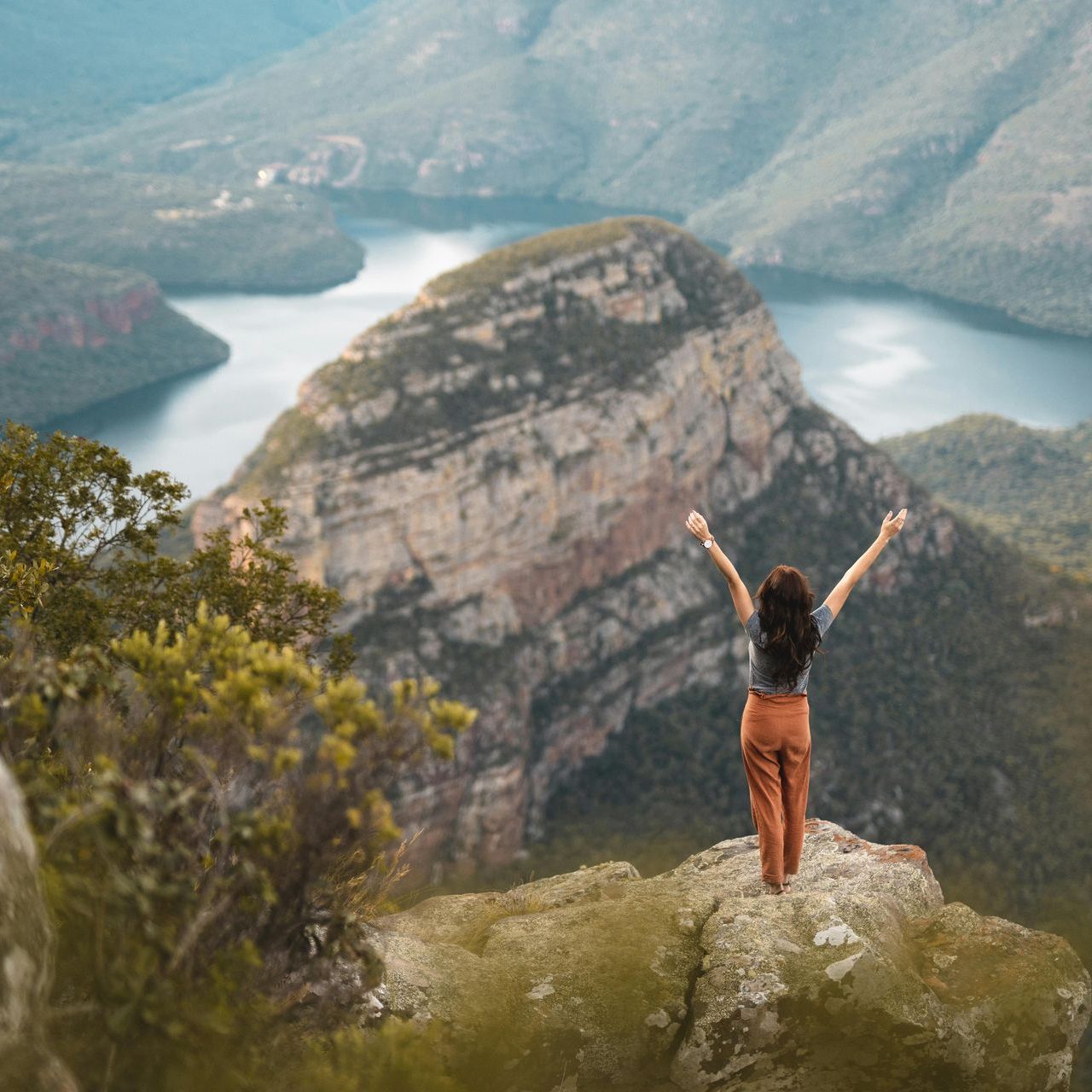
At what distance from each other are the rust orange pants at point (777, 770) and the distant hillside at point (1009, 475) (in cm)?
9948

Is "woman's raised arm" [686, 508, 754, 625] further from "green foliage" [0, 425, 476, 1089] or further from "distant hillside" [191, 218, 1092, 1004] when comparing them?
"distant hillside" [191, 218, 1092, 1004]

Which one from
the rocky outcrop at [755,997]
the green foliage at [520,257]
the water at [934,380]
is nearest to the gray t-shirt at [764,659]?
the rocky outcrop at [755,997]

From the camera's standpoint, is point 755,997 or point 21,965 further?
point 755,997

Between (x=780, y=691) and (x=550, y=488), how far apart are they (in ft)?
188

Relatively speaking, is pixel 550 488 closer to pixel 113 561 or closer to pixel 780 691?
pixel 113 561

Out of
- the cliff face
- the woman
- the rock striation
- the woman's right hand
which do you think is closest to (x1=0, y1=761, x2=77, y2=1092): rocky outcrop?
the woman

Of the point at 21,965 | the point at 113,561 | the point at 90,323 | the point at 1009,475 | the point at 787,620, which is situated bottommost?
the point at 1009,475

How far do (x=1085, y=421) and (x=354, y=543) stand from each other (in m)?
133

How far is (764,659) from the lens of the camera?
11625 millimetres

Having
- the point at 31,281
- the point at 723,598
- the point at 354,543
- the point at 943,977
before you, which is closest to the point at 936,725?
the point at 723,598

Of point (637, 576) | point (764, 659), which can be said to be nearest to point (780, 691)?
point (764, 659)

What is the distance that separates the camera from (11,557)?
14.9 m

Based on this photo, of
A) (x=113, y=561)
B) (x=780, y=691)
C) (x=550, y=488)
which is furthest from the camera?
(x=550, y=488)

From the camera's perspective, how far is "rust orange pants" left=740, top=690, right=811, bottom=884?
12.0 metres
